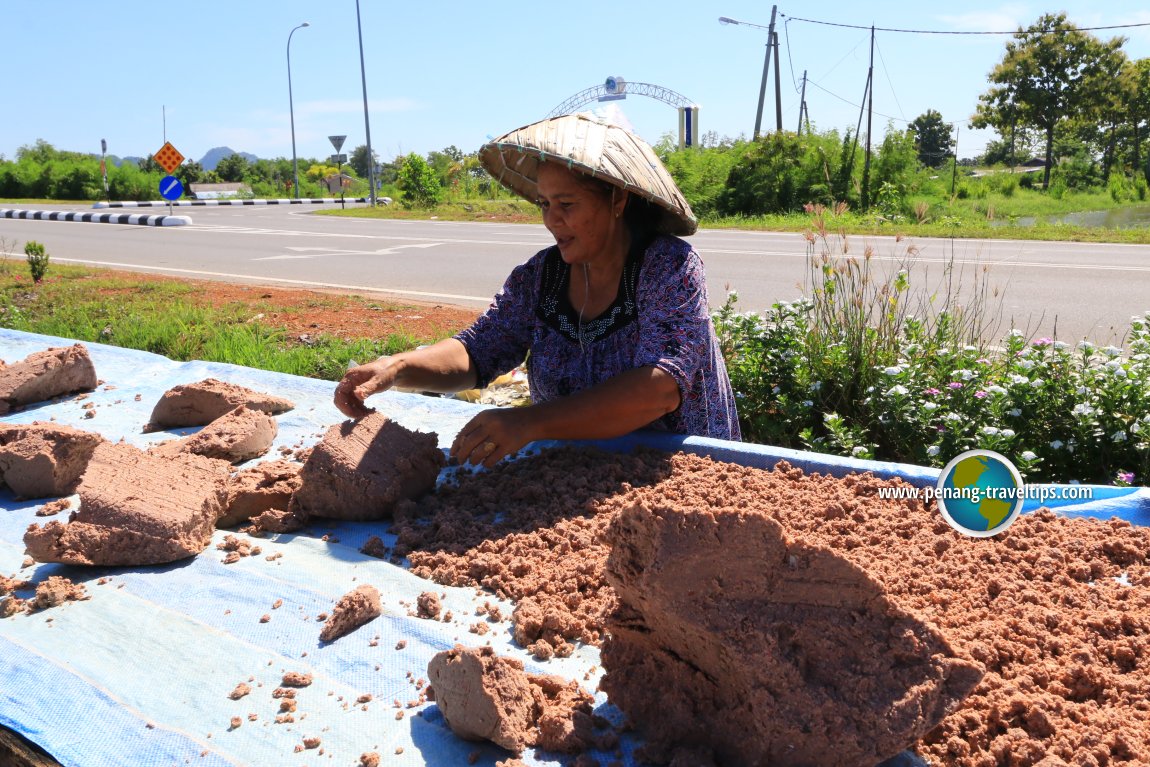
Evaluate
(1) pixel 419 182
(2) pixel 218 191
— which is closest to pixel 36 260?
(1) pixel 419 182

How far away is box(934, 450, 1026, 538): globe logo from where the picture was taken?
6.70 feet

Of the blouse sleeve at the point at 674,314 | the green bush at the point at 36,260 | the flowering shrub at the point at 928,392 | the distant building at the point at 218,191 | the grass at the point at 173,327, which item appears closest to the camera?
the blouse sleeve at the point at 674,314

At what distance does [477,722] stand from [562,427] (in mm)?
1044

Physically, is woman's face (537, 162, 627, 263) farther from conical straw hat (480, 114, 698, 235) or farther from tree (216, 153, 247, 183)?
tree (216, 153, 247, 183)

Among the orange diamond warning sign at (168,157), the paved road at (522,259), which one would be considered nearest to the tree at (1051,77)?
the paved road at (522,259)

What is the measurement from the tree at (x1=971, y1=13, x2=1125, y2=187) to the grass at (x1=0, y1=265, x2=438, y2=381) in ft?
85.5

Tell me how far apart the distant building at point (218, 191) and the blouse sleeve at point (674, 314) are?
35.5 m

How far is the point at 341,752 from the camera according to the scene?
1.50 metres

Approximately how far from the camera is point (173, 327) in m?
5.84

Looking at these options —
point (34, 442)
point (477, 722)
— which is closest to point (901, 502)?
point (477, 722)

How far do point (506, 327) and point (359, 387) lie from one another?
1.97ft

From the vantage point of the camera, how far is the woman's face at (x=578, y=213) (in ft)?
8.32

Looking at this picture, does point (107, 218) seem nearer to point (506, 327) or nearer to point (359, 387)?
point (506, 327)

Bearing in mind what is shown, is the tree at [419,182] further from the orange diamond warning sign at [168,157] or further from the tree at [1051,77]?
the tree at [1051,77]
